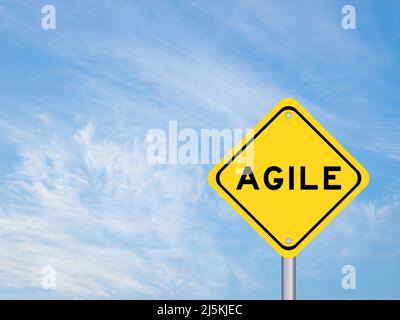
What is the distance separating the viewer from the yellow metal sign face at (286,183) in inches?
254

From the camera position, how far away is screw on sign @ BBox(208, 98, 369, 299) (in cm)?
645

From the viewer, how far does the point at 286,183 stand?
645 centimetres

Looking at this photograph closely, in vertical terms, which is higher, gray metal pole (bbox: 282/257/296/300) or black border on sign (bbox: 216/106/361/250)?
black border on sign (bbox: 216/106/361/250)

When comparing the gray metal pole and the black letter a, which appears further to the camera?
the black letter a

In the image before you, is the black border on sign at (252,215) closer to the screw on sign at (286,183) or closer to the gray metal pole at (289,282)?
the screw on sign at (286,183)

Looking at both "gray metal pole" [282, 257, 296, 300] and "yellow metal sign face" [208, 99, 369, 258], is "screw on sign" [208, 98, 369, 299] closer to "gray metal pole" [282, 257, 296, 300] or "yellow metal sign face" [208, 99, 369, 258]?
"yellow metal sign face" [208, 99, 369, 258]

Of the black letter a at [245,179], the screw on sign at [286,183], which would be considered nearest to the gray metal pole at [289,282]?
the screw on sign at [286,183]

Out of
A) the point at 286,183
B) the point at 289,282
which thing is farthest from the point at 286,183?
the point at 289,282

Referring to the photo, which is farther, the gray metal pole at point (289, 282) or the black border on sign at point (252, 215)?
the black border on sign at point (252, 215)

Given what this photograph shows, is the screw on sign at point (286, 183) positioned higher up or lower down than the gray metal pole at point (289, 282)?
higher up

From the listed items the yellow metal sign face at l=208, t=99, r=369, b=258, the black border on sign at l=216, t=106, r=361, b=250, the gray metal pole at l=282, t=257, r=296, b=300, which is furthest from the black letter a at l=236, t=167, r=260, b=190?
the gray metal pole at l=282, t=257, r=296, b=300

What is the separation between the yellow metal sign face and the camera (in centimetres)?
645

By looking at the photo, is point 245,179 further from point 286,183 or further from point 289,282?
point 289,282
